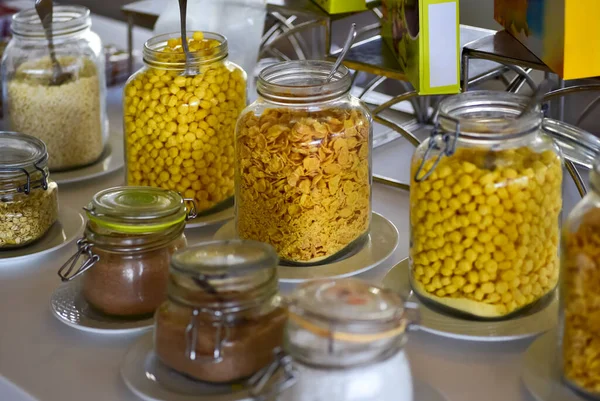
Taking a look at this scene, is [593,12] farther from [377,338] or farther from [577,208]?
[377,338]

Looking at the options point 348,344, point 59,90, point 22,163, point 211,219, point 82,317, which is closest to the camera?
point 348,344

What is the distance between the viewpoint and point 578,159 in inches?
37.2

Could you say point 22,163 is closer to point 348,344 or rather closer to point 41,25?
point 41,25

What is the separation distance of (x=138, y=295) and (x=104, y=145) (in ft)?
1.57

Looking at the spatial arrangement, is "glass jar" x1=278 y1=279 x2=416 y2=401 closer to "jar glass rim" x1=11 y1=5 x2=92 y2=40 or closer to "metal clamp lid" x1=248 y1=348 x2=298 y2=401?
"metal clamp lid" x1=248 y1=348 x2=298 y2=401

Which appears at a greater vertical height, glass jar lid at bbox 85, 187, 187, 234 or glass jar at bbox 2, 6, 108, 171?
glass jar at bbox 2, 6, 108, 171

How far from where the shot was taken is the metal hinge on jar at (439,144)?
741 mm

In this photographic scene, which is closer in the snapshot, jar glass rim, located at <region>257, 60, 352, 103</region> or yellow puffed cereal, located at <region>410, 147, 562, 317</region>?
yellow puffed cereal, located at <region>410, 147, 562, 317</region>

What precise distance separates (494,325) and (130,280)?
344 millimetres

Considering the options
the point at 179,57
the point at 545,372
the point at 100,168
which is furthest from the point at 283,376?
the point at 100,168

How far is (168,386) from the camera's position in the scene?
0.70 metres

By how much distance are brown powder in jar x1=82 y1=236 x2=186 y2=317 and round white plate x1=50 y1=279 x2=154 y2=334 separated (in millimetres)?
12

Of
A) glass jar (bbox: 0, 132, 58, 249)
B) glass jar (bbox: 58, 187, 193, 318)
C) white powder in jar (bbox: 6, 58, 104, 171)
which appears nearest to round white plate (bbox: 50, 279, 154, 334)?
glass jar (bbox: 58, 187, 193, 318)

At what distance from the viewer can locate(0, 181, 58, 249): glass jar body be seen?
926mm
